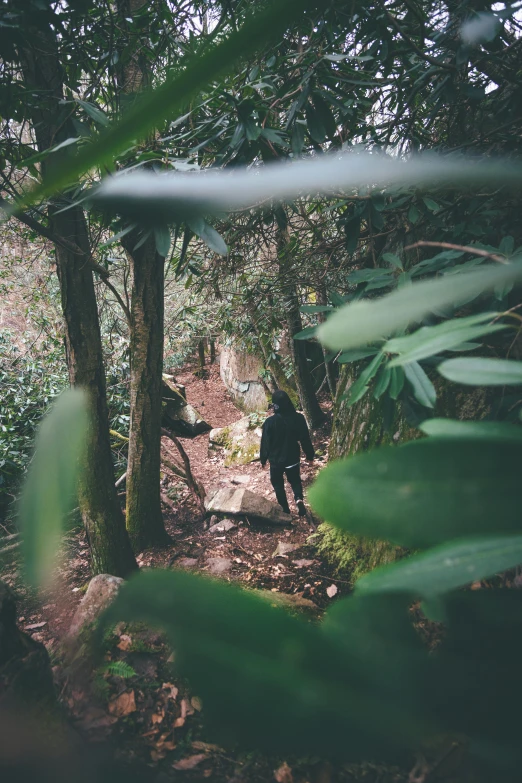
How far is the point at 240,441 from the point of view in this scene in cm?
645

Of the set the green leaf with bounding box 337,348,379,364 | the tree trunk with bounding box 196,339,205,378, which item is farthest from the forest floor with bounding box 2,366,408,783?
the tree trunk with bounding box 196,339,205,378

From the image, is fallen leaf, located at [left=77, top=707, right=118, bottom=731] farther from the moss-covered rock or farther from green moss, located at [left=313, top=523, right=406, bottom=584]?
green moss, located at [left=313, top=523, right=406, bottom=584]

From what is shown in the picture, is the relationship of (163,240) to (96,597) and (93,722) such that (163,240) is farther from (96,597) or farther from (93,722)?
(96,597)

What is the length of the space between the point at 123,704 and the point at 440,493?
4.10ft

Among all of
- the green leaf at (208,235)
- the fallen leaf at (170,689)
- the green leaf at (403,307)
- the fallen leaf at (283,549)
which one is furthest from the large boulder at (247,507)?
the green leaf at (403,307)

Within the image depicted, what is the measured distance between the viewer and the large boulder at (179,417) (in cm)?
743

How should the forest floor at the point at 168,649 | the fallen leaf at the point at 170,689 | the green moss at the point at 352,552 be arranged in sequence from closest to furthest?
the forest floor at the point at 168,649 → the fallen leaf at the point at 170,689 → the green moss at the point at 352,552

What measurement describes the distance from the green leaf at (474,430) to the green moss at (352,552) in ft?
7.34

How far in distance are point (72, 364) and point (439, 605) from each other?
2645 mm

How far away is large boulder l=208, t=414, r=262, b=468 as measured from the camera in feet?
20.5

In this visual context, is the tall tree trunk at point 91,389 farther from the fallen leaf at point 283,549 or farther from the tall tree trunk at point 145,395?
the fallen leaf at point 283,549

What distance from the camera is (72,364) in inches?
98.4

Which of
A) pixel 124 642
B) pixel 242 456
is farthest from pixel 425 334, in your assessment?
pixel 242 456

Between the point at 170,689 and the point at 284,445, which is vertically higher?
the point at 284,445
